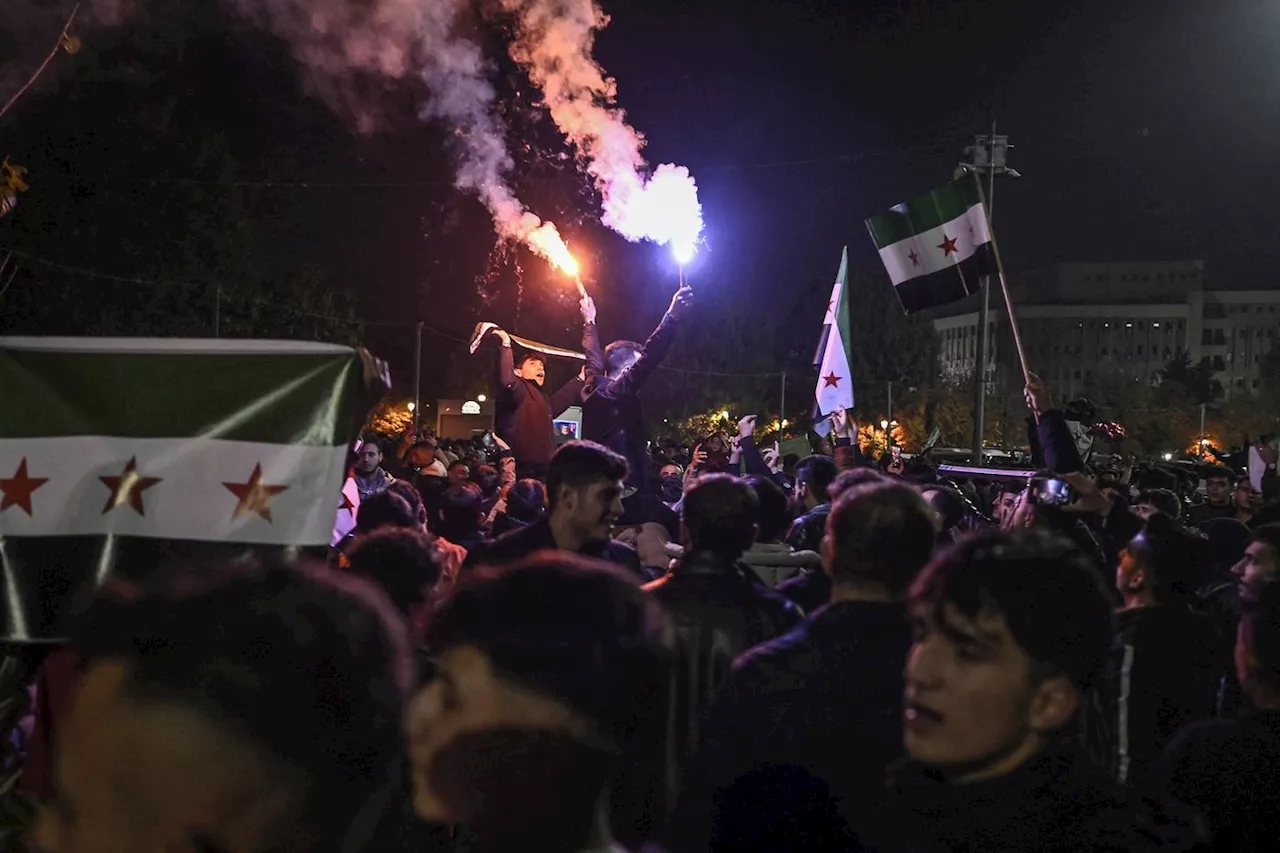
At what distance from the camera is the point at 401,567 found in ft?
12.9

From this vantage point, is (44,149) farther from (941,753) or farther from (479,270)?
(941,753)

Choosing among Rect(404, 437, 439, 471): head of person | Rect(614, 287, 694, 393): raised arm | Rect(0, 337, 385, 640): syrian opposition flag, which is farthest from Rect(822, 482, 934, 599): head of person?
Rect(404, 437, 439, 471): head of person

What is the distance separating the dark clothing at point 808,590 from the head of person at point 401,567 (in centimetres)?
147

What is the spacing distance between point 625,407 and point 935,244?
4.03 meters

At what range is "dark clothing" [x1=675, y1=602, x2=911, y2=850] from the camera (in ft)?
9.73

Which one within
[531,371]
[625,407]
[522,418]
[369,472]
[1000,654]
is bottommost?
[1000,654]

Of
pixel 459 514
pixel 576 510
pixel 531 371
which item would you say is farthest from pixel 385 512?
pixel 531 371

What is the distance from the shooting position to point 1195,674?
14.2 ft

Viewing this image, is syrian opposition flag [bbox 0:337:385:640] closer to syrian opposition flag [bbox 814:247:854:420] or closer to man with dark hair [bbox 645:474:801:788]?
man with dark hair [bbox 645:474:801:788]

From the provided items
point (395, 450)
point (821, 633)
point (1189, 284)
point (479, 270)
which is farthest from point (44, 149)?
point (1189, 284)

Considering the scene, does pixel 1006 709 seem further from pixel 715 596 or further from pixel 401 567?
pixel 401 567

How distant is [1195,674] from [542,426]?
16.8 feet

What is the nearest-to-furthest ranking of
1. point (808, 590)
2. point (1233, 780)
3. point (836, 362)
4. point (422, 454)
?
point (1233, 780)
point (808, 590)
point (422, 454)
point (836, 362)

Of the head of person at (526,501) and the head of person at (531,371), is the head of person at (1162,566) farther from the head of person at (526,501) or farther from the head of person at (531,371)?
the head of person at (531,371)
